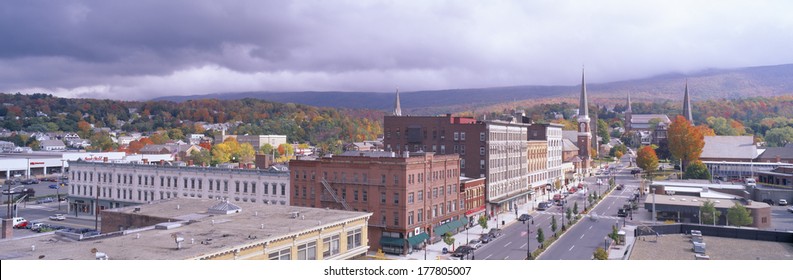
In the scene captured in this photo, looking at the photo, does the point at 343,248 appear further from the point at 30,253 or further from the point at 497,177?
the point at 497,177

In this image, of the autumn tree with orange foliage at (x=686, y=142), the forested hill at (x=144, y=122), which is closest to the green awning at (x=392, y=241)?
the autumn tree with orange foliage at (x=686, y=142)

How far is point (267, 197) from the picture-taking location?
5362cm

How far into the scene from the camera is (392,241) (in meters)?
45.0

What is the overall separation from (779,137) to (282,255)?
150390mm

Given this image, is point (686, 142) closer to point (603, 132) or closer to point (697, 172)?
point (697, 172)

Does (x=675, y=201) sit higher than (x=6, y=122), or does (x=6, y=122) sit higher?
(x=6, y=122)

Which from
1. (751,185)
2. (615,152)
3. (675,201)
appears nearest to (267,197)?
(675,201)

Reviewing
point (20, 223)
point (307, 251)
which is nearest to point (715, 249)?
point (307, 251)

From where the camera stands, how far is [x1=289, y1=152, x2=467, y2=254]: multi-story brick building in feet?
149

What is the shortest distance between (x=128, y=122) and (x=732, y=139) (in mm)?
168607

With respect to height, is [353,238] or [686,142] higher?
[686,142]

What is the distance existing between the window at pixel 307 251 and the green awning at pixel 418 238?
20.5m

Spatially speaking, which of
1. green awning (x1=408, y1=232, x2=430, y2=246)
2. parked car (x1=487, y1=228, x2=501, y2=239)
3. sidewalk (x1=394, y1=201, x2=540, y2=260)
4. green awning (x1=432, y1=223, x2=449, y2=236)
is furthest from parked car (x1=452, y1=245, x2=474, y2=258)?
parked car (x1=487, y1=228, x2=501, y2=239)

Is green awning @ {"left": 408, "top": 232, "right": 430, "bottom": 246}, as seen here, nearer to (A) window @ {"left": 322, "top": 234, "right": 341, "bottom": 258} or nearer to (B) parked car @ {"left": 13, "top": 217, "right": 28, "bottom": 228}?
(A) window @ {"left": 322, "top": 234, "right": 341, "bottom": 258}
